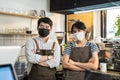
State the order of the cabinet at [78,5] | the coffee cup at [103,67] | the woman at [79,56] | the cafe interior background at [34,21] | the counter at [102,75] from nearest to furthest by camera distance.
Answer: the woman at [79,56] → the counter at [102,75] → the coffee cup at [103,67] → the cabinet at [78,5] → the cafe interior background at [34,21]

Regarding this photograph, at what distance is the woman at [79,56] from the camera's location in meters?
2.59

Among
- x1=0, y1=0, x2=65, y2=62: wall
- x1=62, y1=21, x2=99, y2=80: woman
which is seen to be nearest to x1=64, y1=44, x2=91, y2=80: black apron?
x1=62, y1=21, x2=99, y2=80: woman

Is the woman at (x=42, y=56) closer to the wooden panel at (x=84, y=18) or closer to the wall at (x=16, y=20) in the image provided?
the wall at (x=16, y=20)

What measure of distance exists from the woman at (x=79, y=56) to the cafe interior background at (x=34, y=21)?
90cm

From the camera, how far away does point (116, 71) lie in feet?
10.2

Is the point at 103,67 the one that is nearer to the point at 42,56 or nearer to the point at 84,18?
the point at 42,56

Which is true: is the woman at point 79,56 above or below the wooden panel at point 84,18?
below

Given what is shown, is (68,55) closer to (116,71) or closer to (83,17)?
(116,71)

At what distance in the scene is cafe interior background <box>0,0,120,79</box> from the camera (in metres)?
4.16

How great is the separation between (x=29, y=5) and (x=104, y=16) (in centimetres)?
201

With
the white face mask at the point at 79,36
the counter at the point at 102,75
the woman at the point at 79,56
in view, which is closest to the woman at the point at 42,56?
the woman at the point at 79,56

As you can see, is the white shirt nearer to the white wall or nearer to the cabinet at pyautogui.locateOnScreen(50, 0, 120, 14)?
the white wall

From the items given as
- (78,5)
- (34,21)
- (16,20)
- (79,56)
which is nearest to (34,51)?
(79,56)

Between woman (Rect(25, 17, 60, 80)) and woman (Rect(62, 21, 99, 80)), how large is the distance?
21 cm
